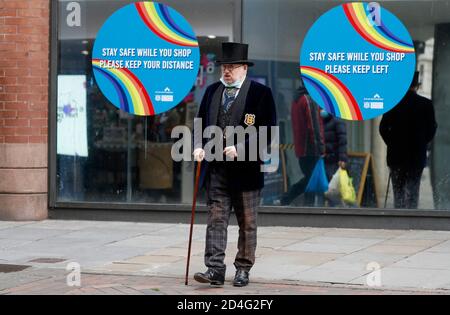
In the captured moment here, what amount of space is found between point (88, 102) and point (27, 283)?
4.90 metres

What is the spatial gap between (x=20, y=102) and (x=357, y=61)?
468 centimetres

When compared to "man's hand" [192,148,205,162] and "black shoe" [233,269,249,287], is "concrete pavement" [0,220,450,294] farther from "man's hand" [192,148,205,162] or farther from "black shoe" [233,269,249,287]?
"man's hand" [192,148,205,162]

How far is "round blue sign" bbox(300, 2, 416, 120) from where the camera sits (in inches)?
464

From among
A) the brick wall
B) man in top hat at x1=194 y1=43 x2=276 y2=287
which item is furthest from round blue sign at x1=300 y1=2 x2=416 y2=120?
man in top hat at x1=194 y1=43 x2=276 y2=287

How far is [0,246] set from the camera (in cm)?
1049

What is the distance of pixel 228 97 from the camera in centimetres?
805

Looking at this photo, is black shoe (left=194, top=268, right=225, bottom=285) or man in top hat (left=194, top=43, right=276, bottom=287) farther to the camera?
man in top hat (left=194, top=43, right=276, bottom=287)

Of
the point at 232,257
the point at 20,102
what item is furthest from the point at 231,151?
the point at 20,102

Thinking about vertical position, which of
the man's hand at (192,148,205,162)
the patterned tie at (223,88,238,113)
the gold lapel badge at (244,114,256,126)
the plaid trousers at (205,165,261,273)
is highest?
the patterned tie at (223,88,238,113)

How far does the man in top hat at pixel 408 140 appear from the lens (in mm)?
11836

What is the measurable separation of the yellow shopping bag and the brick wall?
4236mm

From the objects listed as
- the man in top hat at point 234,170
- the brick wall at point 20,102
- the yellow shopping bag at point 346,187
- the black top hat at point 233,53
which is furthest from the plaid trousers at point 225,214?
the brick wall at point 20,102
